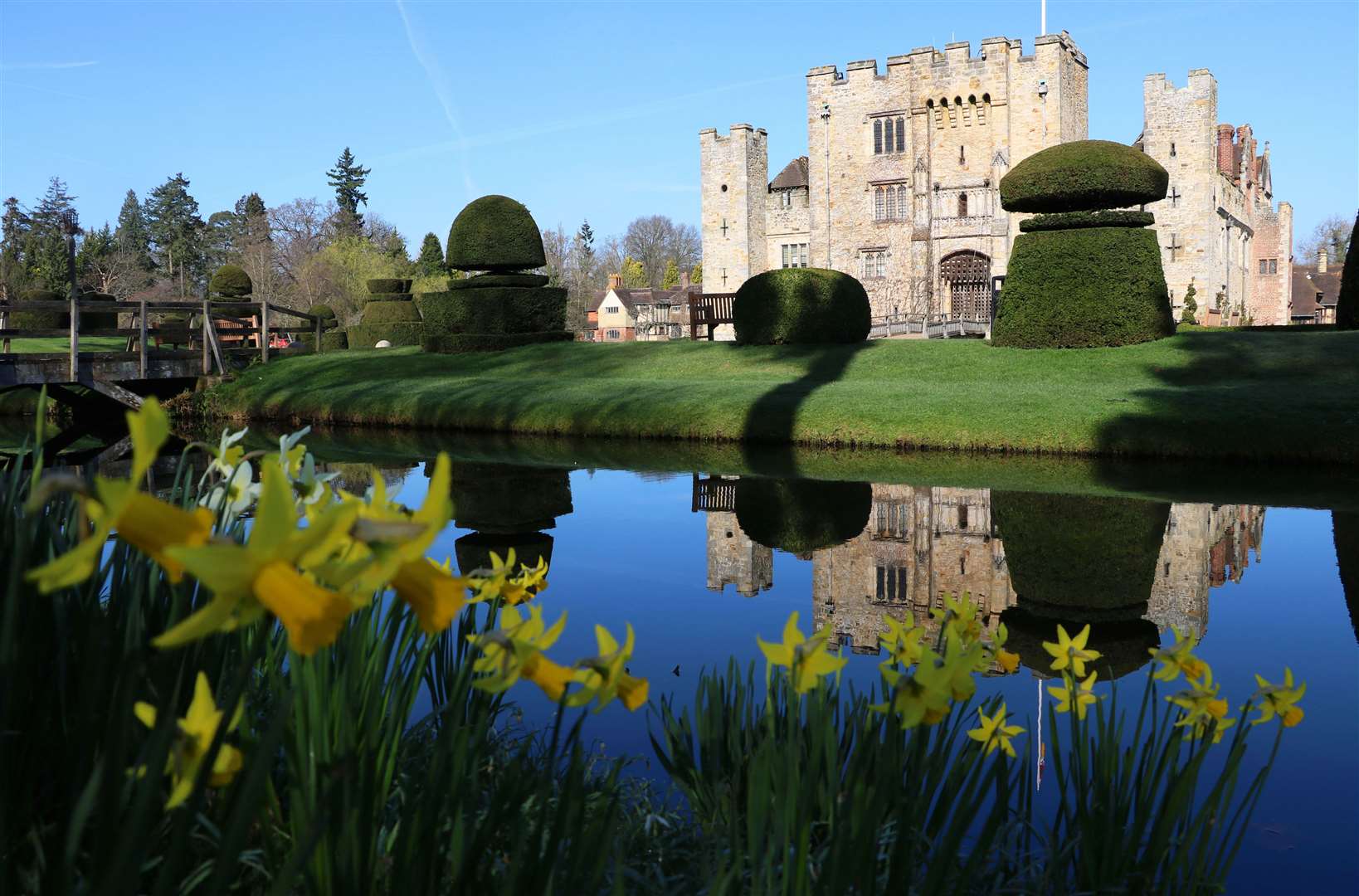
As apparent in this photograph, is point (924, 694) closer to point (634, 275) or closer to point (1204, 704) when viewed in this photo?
point (1204, 704)

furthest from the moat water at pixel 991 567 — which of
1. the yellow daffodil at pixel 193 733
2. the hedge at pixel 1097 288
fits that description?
the hedge at pixel 1097 288

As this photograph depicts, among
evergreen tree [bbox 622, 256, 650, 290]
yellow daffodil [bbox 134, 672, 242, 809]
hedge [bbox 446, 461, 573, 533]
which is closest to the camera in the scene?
yellow daffodil [bbox 134, 672, 242, 809]

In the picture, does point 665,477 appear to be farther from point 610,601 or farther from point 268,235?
point 268,235

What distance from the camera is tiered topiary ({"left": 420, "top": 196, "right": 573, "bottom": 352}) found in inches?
1002

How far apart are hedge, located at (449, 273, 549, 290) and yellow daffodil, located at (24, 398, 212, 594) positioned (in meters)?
25.3

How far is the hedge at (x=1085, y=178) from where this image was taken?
64.2ft

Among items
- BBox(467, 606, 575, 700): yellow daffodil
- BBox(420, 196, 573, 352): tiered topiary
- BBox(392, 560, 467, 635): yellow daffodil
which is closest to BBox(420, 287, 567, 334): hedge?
BBox(420, 196, 573, 352): tiered topiary

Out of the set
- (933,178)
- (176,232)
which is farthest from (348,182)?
(933,178)

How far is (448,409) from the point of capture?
18.3 metres

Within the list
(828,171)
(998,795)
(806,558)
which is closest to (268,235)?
(828,171)

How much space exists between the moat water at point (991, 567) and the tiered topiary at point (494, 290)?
13.2 m

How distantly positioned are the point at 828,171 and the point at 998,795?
136 ft

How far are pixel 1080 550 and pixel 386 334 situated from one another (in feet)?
104

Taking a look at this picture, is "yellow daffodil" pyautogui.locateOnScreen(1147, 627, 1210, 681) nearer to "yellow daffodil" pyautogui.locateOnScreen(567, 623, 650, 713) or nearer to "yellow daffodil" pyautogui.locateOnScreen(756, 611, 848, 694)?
"yellow daffodil" pyautogui.locateOnScreen(756, 611, 848, 694)
